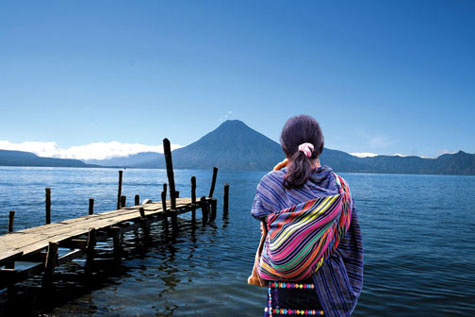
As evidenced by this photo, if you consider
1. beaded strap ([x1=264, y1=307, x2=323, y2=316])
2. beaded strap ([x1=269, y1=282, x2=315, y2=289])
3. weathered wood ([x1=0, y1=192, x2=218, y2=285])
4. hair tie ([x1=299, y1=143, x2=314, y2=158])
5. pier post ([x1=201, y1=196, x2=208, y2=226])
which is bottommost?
pier post ([x1=201, y1=196, x2=208, y2=226])

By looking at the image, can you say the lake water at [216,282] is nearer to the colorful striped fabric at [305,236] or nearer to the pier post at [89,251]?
the pier post at [89,251]

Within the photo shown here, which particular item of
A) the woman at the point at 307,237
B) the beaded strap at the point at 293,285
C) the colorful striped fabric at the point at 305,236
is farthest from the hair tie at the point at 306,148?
the beaded strap at the point at 293,285

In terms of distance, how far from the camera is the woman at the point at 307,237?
2.14 meters

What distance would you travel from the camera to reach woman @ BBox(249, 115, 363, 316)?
2145 mm

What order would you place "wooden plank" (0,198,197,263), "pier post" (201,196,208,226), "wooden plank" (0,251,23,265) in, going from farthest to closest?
"pier post" (201,196,208,226) → "wooden plank" (0,198,197,263) → "wooden plank" (0,251,23,265)

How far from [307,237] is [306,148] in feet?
1.88

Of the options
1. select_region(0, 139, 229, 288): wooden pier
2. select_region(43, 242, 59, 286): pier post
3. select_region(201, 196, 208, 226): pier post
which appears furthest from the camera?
select_region(201, 196, 208, 226): pier post

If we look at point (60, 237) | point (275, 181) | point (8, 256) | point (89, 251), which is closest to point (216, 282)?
point (89, 251)

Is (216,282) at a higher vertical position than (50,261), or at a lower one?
lower

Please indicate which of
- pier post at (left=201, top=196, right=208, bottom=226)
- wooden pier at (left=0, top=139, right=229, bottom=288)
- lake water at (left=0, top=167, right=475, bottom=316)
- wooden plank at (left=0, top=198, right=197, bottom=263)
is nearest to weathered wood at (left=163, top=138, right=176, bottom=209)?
lake water at (left=0, top=167, right=475, bottom=316)

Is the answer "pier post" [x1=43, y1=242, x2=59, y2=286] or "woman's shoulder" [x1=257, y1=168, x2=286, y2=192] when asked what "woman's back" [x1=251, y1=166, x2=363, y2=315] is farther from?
"pier post" [x1=43, y1=242, x2=59, y2=286]

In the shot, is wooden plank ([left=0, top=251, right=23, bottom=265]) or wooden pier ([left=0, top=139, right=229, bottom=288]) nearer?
wooden plank ([left=0, top=251, right=23, bottom=265])

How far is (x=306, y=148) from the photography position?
7.54ft

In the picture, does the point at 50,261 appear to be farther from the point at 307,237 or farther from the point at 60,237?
the point at 307,237
